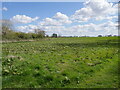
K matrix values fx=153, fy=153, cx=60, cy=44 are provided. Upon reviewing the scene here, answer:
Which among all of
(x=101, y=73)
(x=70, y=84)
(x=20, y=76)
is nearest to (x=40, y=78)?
(x=20, y=76)

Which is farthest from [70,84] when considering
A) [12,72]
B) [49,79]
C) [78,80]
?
[12,72]

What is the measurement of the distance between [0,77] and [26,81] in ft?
4.44

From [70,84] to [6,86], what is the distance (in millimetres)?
2646

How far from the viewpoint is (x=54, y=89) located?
603 centimetres

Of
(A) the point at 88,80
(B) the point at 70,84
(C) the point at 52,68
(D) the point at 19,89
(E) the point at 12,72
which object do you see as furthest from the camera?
(C) the point at 52,68

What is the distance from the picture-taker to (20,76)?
718cm

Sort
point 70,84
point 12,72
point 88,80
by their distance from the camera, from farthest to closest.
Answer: point 12,72, point 88,80, point 70,84

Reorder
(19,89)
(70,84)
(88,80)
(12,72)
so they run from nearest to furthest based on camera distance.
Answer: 1. (19,89)
2. (70,84)
3. (88,80)
4. (12,72)

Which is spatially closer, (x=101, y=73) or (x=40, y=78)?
(x=40, y=78)

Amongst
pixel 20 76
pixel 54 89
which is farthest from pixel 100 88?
pixel 20 76

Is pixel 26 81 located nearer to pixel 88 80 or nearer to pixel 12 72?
pixel 12 72

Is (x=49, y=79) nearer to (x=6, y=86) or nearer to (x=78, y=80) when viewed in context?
(x=78, y=80)

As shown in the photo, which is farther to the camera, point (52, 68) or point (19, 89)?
point (52, 68)

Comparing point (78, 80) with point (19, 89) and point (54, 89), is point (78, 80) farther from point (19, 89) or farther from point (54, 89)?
point (19, 89)
